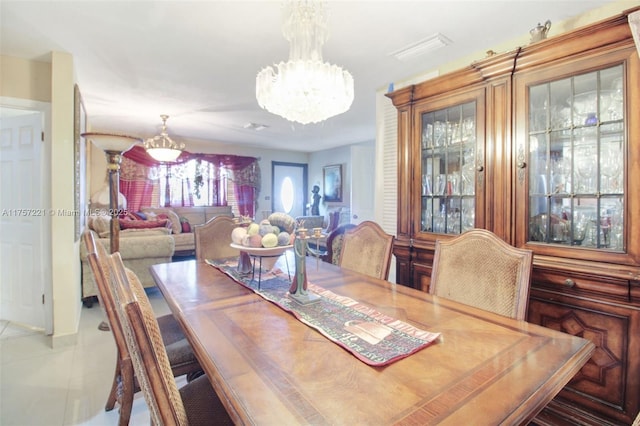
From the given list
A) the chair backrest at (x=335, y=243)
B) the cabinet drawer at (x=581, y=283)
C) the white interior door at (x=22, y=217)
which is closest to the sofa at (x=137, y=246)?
the white interior door at (x=22, y=217)

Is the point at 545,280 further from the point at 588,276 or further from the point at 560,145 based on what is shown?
the point at 560,145

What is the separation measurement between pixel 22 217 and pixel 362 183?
472 centimetres

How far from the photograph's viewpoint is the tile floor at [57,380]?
181 cm

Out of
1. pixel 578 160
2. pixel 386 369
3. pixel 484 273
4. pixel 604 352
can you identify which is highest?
pixel 578 160

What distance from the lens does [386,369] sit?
0.90 metres

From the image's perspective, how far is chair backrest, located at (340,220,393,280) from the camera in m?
2.05

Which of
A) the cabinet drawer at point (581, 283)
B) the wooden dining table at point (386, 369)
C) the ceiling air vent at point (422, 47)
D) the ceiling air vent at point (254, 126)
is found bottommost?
the wooden dining table at point (386, 369)

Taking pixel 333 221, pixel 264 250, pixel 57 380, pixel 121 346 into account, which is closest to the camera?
pixel 121 346

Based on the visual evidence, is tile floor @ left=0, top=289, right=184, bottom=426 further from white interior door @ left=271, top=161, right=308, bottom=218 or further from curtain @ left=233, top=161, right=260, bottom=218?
white interior door @ left=271, top=161, right=308, bottom=218

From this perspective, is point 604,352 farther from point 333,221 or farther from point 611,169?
point 333,221

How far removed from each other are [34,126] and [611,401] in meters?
4.39

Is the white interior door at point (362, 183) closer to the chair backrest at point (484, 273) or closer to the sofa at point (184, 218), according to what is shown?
the sofa at point (184, 218)

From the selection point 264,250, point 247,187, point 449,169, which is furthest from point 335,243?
point 247,187

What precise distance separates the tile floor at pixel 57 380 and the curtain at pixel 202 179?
13.5ft
